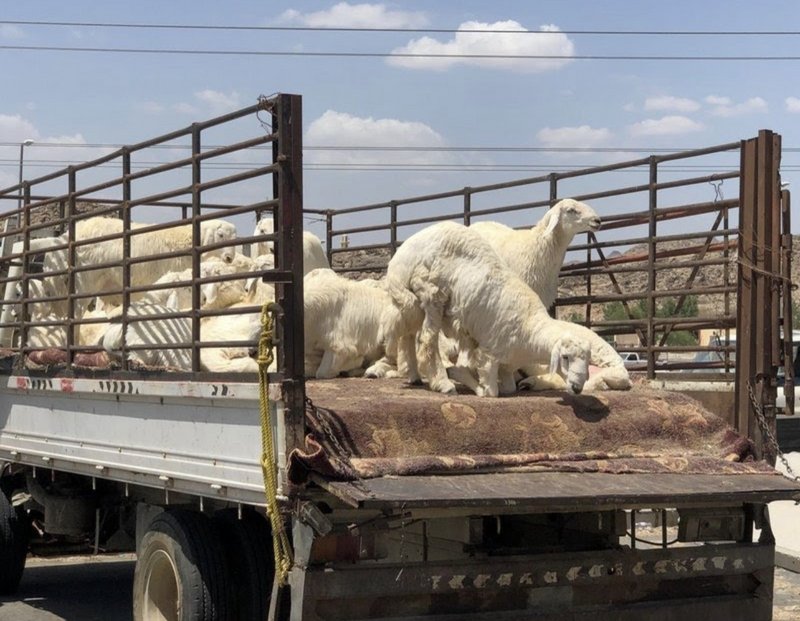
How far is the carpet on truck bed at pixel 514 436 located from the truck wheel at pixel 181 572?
95 centimetres

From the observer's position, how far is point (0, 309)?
31.8ft

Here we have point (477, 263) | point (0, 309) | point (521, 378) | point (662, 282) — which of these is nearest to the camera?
point (477, 263)

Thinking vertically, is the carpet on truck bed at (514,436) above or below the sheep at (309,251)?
below

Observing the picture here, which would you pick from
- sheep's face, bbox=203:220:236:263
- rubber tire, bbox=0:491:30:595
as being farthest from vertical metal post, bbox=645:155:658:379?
rubber tire, bbox=0:491:30:595

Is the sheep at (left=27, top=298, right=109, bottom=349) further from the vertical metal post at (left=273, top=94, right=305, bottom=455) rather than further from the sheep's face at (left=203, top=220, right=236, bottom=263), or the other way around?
→ the vertical metal post at (left=273, top=94, right=305, bottom=455)

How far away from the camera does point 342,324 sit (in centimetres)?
828

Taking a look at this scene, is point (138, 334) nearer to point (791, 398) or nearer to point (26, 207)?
point (26, 207)

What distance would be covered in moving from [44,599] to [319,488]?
217 inches

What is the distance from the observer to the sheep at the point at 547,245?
8.18m

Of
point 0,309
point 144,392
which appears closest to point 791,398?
point 144,392

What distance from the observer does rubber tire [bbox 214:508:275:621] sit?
6121mm

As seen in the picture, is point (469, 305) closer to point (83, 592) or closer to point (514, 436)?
point (514, 436)

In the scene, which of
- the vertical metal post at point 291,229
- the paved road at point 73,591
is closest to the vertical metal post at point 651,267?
the vertical metal post at point 291,229

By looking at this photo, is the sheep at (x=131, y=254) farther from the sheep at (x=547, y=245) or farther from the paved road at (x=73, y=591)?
the paved road at (x=73, y=591)
